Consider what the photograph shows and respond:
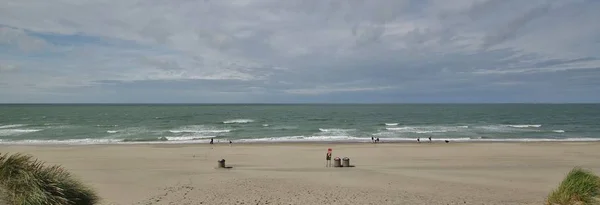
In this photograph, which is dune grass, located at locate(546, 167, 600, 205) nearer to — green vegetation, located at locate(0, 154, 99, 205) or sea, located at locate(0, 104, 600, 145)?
green vegetation, located at locate(0, 154, 99, 205)

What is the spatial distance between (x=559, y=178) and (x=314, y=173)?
32.3 feet

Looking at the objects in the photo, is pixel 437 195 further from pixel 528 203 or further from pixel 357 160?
pixel 357 160

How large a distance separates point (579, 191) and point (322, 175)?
28.4 ft

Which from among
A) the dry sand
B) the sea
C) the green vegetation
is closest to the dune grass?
the dry sand

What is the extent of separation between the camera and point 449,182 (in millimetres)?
14305

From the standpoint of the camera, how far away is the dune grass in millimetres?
9047

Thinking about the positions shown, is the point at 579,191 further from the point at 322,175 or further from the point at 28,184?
the point at 28,184

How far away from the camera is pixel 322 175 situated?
15516 millimetres

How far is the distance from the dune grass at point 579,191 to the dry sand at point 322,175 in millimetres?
1635

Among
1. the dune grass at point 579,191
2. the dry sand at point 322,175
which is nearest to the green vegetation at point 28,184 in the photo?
the dry sand at point 322,175

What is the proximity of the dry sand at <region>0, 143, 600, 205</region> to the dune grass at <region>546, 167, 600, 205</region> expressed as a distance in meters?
1.64

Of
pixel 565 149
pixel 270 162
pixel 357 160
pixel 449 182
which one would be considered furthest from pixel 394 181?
pixel 565 149

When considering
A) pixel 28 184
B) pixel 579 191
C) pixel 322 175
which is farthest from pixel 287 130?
pixel 28 184

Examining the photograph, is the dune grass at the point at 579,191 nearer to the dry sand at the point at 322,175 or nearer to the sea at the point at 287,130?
the dry sand at the point at 322,175
